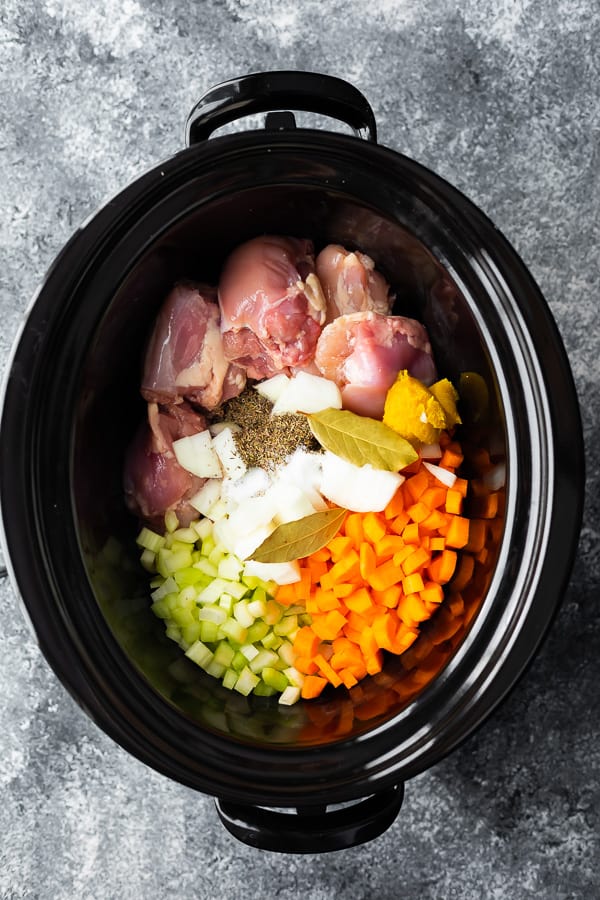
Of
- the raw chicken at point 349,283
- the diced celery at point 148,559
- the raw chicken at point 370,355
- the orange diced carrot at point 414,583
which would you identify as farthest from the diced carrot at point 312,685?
the raw chicken at point 349,283

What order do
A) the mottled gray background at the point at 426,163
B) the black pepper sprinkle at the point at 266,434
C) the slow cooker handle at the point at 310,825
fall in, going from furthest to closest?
the mottled gray background at the point at 426,163 < the black pepper sprinkle at the point at 266,434 < the slow cooker handle at the point at 310,825

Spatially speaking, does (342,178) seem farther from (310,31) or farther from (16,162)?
(16,162)

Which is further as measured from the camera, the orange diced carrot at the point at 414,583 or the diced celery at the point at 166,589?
the diced celery at the point at 166,589

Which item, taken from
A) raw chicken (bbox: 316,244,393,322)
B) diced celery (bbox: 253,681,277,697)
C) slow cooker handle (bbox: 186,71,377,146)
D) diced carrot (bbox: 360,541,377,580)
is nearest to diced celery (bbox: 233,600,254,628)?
diced celery (bbox: 253,681,277,697)

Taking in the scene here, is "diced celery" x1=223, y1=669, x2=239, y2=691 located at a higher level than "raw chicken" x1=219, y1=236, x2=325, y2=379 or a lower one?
lower

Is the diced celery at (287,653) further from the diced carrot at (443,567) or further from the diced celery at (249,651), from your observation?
the diced carrot at (443,567)

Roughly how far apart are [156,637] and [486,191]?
0.98 m

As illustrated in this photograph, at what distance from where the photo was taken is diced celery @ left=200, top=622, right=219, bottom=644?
4.22 feet

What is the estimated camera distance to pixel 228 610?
1278mm

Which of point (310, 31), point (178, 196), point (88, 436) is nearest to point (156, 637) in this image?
point (88, 436)

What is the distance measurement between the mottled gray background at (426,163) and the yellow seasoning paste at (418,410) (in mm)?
369

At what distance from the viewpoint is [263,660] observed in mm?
1294

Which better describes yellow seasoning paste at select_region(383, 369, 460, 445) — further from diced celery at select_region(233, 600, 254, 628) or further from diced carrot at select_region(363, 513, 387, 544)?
diced celery at select_region(233, 600, 254, 628)

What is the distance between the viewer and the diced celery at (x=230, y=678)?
4.22 ft
